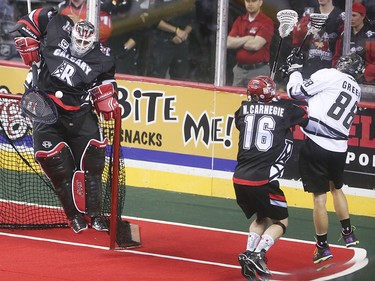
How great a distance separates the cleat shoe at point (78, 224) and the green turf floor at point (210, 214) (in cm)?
111

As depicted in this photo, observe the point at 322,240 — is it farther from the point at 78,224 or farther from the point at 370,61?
the point at 370,61

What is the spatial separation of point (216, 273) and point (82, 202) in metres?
1.47

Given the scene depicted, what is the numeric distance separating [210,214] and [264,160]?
2.37m

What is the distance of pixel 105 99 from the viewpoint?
27.2 ft

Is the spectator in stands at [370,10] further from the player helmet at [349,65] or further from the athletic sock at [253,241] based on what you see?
the athletic sock at [253,241]

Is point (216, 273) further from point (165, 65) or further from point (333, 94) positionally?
point (165, 65)

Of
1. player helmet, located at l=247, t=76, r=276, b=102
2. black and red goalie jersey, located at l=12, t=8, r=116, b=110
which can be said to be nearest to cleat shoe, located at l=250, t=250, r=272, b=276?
player helmet, located at l=247, t=76, r=276, b=102

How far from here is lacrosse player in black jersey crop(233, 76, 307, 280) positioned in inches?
291

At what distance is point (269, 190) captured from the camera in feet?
24.3

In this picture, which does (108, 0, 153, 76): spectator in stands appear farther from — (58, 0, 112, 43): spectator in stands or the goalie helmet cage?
the goalie helmet cage

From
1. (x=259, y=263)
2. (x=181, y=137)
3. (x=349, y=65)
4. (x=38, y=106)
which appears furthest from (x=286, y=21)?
(x=259, y=263)

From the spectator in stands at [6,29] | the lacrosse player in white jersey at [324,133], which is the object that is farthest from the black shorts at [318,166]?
the spectator in stands at [6,29]

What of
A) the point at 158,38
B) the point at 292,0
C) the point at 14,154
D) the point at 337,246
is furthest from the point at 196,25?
the point at 337,246

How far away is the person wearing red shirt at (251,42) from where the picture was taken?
998 cm
